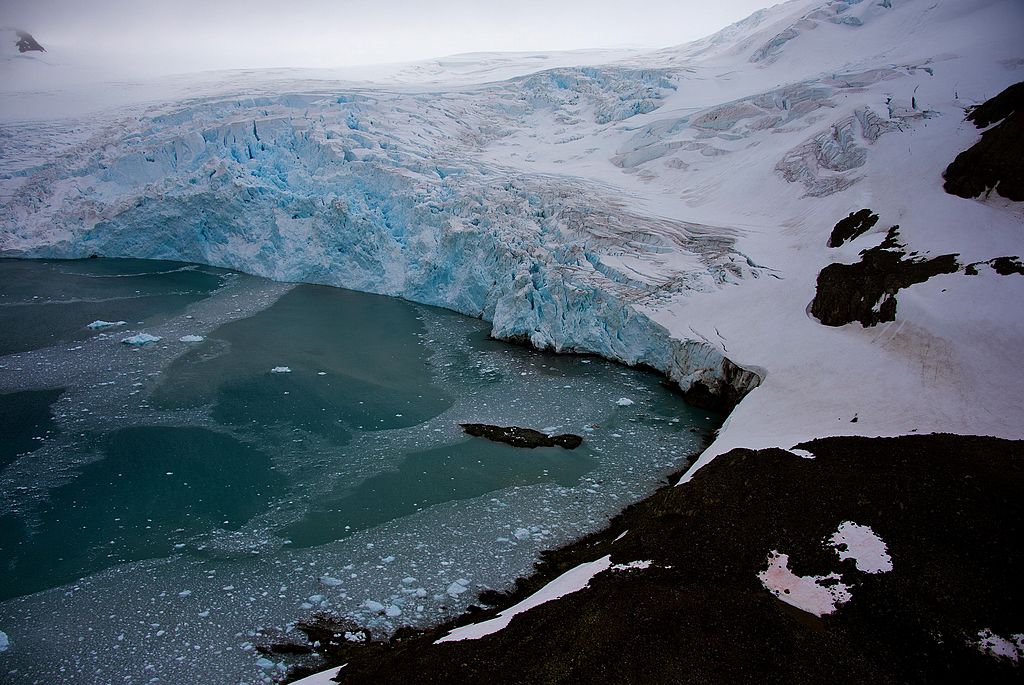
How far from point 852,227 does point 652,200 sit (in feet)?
18.8

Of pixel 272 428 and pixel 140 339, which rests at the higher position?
pixel 140 339

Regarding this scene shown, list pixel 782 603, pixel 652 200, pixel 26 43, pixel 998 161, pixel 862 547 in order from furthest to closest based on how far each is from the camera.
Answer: pixel 26 43 < pixel 652 200 < pixel 998 161 < pixel 862 547 < pixel 782 603

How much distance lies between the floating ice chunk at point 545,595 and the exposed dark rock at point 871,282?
6350 mm

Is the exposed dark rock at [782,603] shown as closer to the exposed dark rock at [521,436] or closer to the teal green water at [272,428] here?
the teal green water at [272,428]

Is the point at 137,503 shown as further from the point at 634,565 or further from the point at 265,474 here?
the point at 634,565

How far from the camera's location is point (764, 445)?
830 centimetres

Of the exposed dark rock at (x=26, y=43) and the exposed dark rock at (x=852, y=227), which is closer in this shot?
the exposed dark rock at (x=852, y=227)

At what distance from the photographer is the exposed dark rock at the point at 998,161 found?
10383 millimetres

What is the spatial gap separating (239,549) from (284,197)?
15440 mm

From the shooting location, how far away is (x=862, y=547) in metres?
6.18

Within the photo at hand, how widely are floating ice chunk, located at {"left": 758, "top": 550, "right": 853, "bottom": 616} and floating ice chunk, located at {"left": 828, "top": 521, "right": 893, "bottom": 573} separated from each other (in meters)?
0.32

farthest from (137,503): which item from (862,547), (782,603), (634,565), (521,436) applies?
(862,547)

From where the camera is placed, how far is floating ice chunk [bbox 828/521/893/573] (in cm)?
594

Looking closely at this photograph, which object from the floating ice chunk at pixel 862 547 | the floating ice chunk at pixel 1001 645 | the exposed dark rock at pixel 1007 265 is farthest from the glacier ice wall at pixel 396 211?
the floating ice chunk at pixel 1001 645
